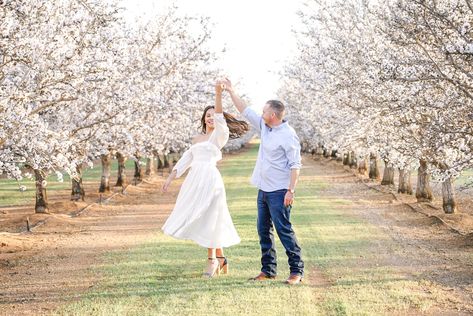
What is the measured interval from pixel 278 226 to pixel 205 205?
3.80 ft

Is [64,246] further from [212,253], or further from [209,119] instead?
[209,119]

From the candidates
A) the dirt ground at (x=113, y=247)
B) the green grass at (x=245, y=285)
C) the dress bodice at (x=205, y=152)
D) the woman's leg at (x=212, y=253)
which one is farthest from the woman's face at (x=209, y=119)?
the dirt ground at (x=113, y=247)

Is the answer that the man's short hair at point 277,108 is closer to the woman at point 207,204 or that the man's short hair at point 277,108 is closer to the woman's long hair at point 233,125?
the woman at point 207,204

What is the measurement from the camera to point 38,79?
12695mm

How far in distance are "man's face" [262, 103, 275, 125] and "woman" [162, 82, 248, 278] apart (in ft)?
2.21

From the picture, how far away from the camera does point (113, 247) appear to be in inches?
549

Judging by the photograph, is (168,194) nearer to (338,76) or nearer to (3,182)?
(338,76)

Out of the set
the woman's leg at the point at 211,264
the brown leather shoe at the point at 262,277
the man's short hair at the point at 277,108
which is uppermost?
the man's short hair at the point at 277,108

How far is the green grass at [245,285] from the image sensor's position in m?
8.22

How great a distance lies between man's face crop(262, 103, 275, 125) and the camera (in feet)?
30.8

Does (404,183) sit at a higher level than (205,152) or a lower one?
lower

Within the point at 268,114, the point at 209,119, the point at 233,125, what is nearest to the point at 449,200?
the point at 233,125

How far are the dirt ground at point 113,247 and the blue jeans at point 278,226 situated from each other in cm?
62

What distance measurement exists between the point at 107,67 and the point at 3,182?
31861mm
